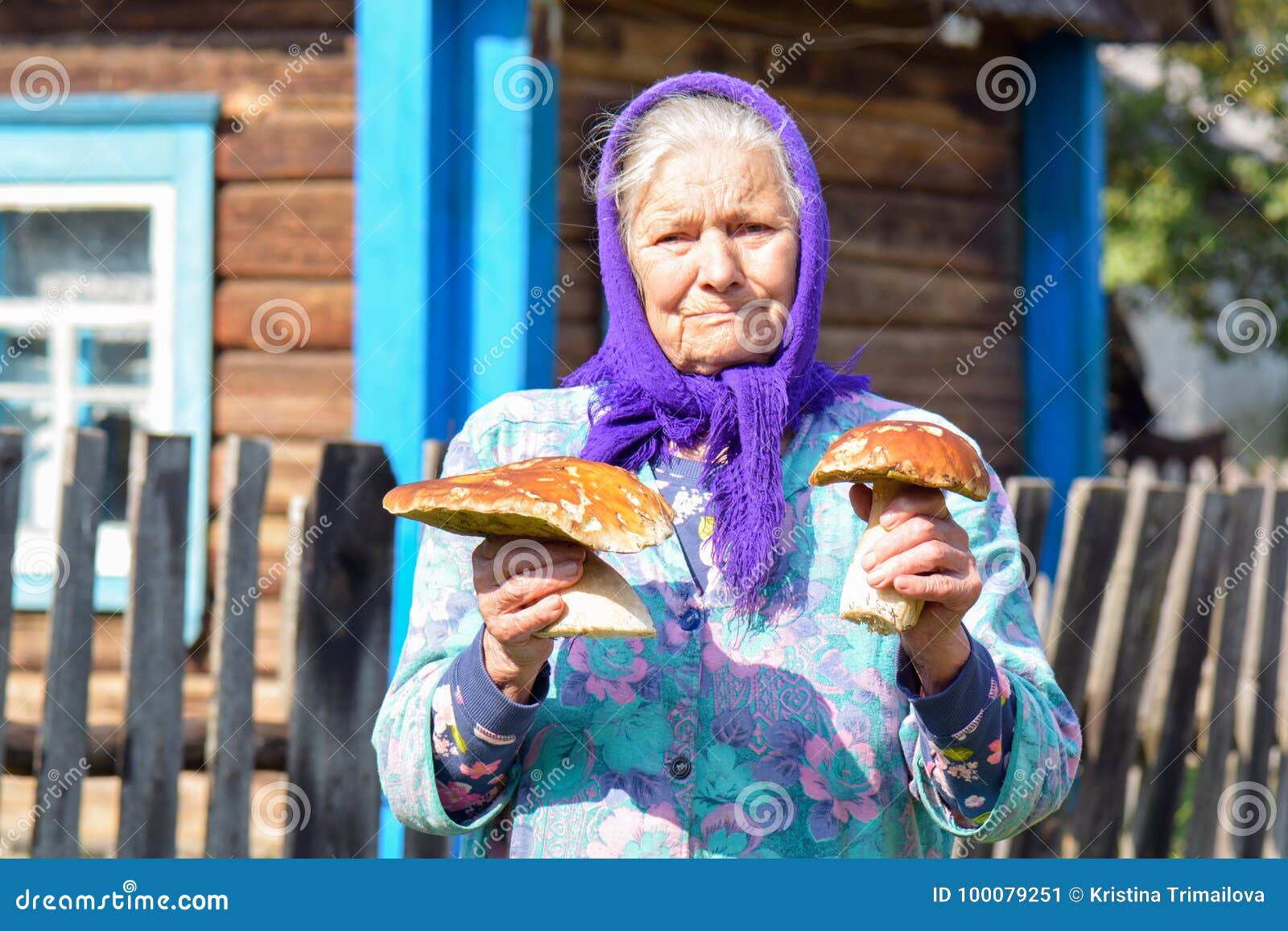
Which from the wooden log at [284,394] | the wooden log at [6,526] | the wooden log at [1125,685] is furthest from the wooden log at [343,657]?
the wooden log at [1125,685]

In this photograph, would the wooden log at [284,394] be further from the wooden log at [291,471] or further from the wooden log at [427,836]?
the wooden log at [427,836]

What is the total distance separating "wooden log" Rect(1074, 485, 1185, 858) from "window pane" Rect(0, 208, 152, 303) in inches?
165

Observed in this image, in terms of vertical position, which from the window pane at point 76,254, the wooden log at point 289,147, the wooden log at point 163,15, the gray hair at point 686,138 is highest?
the wooden log at point 163,15

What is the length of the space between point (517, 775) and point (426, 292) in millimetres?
2807

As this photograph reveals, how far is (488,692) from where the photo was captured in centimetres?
178

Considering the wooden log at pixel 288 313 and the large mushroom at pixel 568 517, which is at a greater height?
the wooden log at pixel 288 313

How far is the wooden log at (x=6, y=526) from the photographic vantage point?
10.2ft

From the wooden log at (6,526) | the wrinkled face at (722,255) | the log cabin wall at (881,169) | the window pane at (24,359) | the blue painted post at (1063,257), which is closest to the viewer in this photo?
the wrinkled face at (722,255)

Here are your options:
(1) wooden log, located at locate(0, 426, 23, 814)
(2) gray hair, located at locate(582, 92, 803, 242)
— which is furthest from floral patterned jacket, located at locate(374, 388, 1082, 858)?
(1) wooden log, located at locate(0, 426, 23, 814)

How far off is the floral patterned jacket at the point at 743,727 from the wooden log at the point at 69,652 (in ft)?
5.27

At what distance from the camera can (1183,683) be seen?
429cm

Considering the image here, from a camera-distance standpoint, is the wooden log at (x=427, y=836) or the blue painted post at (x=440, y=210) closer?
the wooden log at (x=427, y=836)

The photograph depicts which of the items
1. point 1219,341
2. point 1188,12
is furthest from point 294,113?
point 1219,341

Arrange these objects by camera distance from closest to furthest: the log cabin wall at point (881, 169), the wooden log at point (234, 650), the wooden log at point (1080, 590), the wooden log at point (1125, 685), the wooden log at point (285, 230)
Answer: the wooden log at point (234, 650), the wooden log at point (1080, 590), the wooden log at point (1125, 685), the wooden log at point (285, 230), the log cabin wall at point (881, 169)
